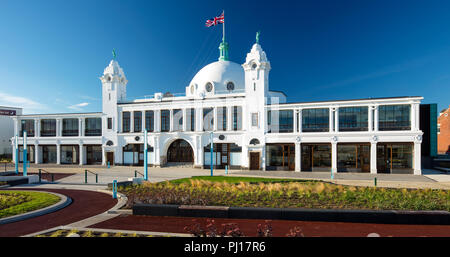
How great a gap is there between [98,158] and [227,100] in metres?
25.6

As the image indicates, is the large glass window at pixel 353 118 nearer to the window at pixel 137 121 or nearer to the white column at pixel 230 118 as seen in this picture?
the white column at pixel 230 118

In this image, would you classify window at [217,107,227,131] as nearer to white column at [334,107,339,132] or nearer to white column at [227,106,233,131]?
white column at [227,106,233,131]

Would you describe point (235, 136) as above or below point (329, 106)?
below

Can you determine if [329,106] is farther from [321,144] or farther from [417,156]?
[417,156]

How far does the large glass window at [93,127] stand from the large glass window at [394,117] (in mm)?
44129

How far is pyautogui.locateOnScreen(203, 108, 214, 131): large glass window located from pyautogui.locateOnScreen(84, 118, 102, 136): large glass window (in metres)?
19.9

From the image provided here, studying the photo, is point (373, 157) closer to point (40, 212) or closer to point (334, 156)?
point (334, 156)

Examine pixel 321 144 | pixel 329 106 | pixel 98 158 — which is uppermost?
pixel 329 106

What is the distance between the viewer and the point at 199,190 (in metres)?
16.2

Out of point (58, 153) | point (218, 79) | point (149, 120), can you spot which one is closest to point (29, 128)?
point (58, 153)

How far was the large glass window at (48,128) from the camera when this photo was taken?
1847 inches

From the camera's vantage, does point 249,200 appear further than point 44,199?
No
